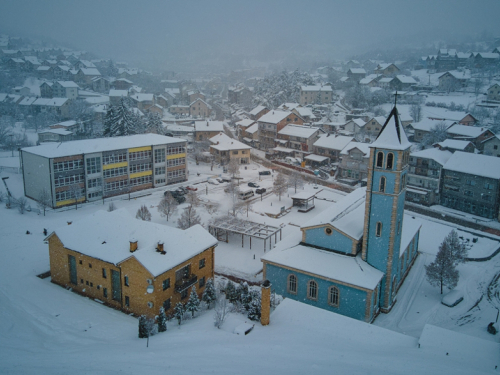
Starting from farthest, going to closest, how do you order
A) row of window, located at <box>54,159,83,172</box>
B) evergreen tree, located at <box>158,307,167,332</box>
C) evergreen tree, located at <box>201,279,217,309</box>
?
row of window, located at <box>54,159,83,172</box>
evergreen tree, located at <box>201,279,217,309</box>
evergreen tree, located at <box>158,307,167,332</box>

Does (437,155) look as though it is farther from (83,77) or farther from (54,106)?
(83,77)

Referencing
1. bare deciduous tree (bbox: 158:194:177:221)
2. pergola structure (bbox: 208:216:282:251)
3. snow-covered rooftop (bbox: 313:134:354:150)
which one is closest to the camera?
pergola structure (bbox: 208:216:282:251)

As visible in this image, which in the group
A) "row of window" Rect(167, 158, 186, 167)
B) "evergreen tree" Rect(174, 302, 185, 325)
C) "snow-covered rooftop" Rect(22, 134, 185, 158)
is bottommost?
"evergreen tree" Rect(174, 302, 185, 325)

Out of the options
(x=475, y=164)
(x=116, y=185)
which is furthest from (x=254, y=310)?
(x=475, y=164)

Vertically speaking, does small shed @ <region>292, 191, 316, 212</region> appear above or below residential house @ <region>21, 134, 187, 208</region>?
below

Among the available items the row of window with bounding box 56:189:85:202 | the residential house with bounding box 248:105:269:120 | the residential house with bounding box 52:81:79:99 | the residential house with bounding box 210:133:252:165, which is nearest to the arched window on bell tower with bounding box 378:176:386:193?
the row of window with bounding box 56:189:85:202

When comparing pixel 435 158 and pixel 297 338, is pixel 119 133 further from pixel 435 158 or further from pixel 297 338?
pixel 297 338

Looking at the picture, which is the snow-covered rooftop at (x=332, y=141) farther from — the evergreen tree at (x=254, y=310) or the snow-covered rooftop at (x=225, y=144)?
the evergreen tree at (x=254, y=310)

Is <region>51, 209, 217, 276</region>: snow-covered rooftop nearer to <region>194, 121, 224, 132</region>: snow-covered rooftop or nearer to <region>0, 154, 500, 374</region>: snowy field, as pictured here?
<region>0, 154, 500, 374</region>: snowy field
